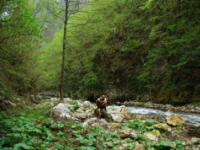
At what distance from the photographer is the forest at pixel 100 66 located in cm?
1016

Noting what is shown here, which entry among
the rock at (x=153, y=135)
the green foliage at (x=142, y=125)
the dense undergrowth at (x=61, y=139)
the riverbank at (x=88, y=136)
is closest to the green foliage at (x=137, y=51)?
the green foliage at (x=142, y=125)

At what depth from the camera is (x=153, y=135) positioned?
1131 centimetres

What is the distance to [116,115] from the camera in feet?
50.9

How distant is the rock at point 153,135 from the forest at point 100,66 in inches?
3.5

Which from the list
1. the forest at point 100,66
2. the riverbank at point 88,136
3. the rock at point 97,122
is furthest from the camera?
the rock at point 97,122

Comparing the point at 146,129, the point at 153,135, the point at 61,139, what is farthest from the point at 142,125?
the point at 61,139

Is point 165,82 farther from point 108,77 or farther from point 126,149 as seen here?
point 126,149

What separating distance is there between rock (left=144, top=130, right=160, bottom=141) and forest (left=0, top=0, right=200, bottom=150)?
9 cm

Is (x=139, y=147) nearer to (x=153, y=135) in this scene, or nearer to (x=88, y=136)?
(x=88, y=136)

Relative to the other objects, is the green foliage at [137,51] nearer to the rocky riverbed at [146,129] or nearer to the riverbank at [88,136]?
the rocky riverbed at [146,129]

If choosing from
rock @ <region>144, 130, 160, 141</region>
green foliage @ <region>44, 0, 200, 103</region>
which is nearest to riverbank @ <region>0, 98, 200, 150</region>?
rock @ <region>144, 130, 160, 141</region>

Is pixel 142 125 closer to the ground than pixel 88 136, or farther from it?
closer to the ground

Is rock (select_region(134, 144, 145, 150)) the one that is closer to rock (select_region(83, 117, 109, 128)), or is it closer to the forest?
the forest

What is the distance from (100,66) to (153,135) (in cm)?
2858
